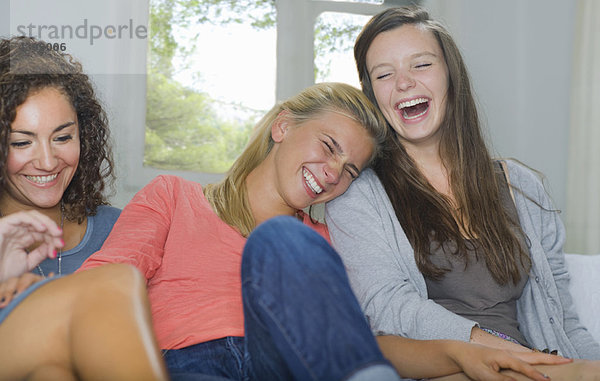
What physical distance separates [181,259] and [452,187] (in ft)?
2.29

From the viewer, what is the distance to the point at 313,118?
56.3 inches

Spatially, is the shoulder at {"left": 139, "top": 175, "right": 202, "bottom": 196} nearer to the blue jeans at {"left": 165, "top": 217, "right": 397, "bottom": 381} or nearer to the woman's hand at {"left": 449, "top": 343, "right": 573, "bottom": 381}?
the blue jeans at {"left": 165, "top": 217, "right": 397, "bottom": 381}

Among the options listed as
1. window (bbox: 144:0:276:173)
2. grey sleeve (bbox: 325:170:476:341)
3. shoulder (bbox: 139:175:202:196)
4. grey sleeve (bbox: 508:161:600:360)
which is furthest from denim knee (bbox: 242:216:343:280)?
window (bbox: 144:0:276:173)

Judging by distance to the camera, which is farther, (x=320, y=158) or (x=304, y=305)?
(x=320, y=158)

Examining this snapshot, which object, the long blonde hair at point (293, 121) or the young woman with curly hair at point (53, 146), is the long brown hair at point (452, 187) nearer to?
the long blonde hair at point (293, 121)

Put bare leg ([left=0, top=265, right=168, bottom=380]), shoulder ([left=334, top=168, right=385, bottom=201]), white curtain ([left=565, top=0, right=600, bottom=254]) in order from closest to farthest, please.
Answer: bare leg ([left=0, top=265, right=168, bottom=380]) < shoulder ([left=334, top=168, right=385, bottom=201]) < white curtain ([left=565, top=0, right=600, bottom=254])

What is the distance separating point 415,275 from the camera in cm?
128

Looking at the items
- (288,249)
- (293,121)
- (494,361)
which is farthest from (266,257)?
(293,121)

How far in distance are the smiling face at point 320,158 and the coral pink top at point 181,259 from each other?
0.18m

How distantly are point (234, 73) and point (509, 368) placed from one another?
181 centimetres

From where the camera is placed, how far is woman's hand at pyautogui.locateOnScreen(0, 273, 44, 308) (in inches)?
32.3

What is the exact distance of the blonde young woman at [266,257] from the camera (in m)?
0.75

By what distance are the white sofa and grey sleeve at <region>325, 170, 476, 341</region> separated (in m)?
0.50

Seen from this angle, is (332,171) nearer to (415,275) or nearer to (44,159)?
(415,275)
